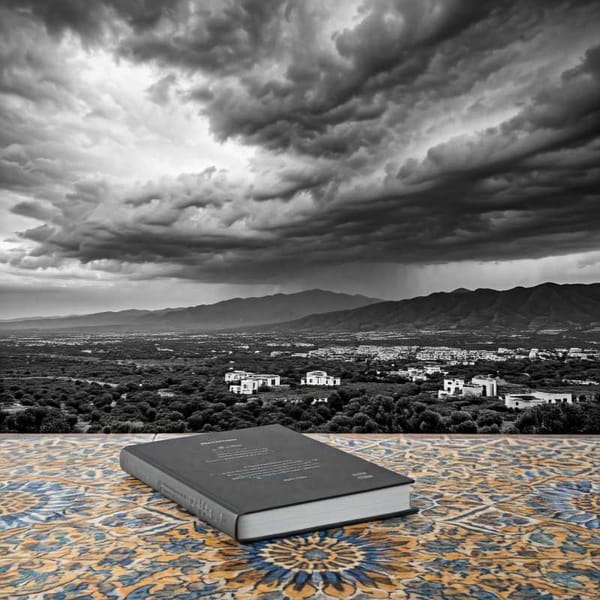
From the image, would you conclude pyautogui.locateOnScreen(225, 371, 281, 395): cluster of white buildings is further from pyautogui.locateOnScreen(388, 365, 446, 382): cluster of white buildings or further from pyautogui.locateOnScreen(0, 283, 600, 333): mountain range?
pyautogui.locateOnScreen(388, 365, 446, 382): cluster of white buildings

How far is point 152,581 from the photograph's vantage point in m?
0.65

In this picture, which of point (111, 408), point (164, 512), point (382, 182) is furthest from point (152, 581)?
point (382, 182)

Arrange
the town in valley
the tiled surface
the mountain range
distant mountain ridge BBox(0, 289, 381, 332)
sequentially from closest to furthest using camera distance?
the tiled surface, the town in valley, the mountain range, distant mountain ridge BBox(0, 289, 381, 332)

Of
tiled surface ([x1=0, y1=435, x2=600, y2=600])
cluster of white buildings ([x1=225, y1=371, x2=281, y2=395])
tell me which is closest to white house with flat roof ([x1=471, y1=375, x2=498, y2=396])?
cluster of white buildings ([x1=225, y1=371, x2=281, y2=395])

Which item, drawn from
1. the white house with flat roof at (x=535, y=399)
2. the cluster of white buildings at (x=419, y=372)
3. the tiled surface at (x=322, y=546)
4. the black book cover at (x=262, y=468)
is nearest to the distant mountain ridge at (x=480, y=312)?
the cluster of white buildings at (x=419, y=372)

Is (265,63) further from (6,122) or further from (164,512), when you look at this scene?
(164,512)

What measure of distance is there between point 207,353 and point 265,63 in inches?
51.6

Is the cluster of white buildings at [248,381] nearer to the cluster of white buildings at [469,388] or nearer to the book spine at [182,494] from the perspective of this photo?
the cluster of white buildings at [469,388]

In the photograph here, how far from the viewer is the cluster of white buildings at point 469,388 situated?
2875mm

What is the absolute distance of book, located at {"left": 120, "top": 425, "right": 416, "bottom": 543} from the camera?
2.48ft

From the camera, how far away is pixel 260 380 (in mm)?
2988

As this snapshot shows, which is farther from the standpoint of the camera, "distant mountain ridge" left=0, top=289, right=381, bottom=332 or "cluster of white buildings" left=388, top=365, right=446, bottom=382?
"distant mountain ridge" left=0, top=289, right=381, bottom=332

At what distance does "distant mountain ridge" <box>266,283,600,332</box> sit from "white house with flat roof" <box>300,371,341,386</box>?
13.5 inches

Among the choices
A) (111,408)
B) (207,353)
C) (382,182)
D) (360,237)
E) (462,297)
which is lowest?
(111,408)
